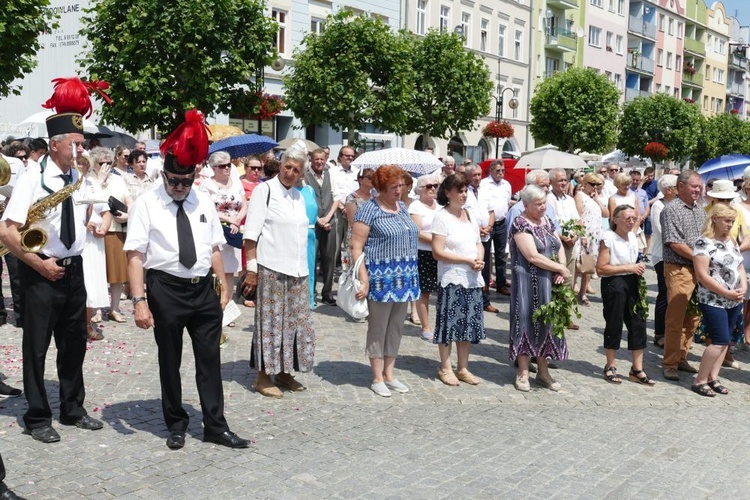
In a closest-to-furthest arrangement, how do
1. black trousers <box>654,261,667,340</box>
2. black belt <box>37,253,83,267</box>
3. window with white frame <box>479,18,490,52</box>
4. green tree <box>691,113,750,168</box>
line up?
black belt <box>37,253,83,267</box> → black trousers <box>654,261,667,340</box> → window with white frame <box>479,18,490,52</box> → green tree <box>691,113,750,168</box>

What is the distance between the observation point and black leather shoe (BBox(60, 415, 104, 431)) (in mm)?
6148

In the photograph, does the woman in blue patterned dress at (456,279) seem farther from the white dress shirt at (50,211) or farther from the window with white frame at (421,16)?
the window with white frame at (421,16)

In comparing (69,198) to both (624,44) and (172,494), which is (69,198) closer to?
(172,494)

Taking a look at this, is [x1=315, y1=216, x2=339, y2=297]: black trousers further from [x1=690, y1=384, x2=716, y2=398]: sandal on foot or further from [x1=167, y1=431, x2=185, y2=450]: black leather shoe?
[x1=167, y1=431, x2=185, y2=450]: black leather shoe

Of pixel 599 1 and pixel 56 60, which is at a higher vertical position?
pixel 599 1

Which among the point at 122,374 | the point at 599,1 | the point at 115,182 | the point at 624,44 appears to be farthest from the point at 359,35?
the point at 624,44

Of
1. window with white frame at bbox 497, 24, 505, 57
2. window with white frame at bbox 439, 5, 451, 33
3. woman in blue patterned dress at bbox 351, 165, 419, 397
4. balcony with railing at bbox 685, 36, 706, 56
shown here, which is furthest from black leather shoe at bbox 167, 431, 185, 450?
balcony with railing at bbox 685, 36, 706, 56

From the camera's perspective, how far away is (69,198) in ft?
19.6

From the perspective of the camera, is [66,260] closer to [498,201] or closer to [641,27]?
[498,201]

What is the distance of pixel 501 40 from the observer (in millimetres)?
50062

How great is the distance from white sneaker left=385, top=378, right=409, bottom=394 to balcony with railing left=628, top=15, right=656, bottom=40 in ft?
211

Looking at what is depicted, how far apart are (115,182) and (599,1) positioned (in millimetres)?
57561

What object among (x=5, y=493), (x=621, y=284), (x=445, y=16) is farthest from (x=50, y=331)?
(x=445, y=16)

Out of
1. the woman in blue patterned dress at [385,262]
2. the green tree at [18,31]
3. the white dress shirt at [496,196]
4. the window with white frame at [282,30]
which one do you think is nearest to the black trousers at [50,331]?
the woman in blue patterned dress at [385,262]
